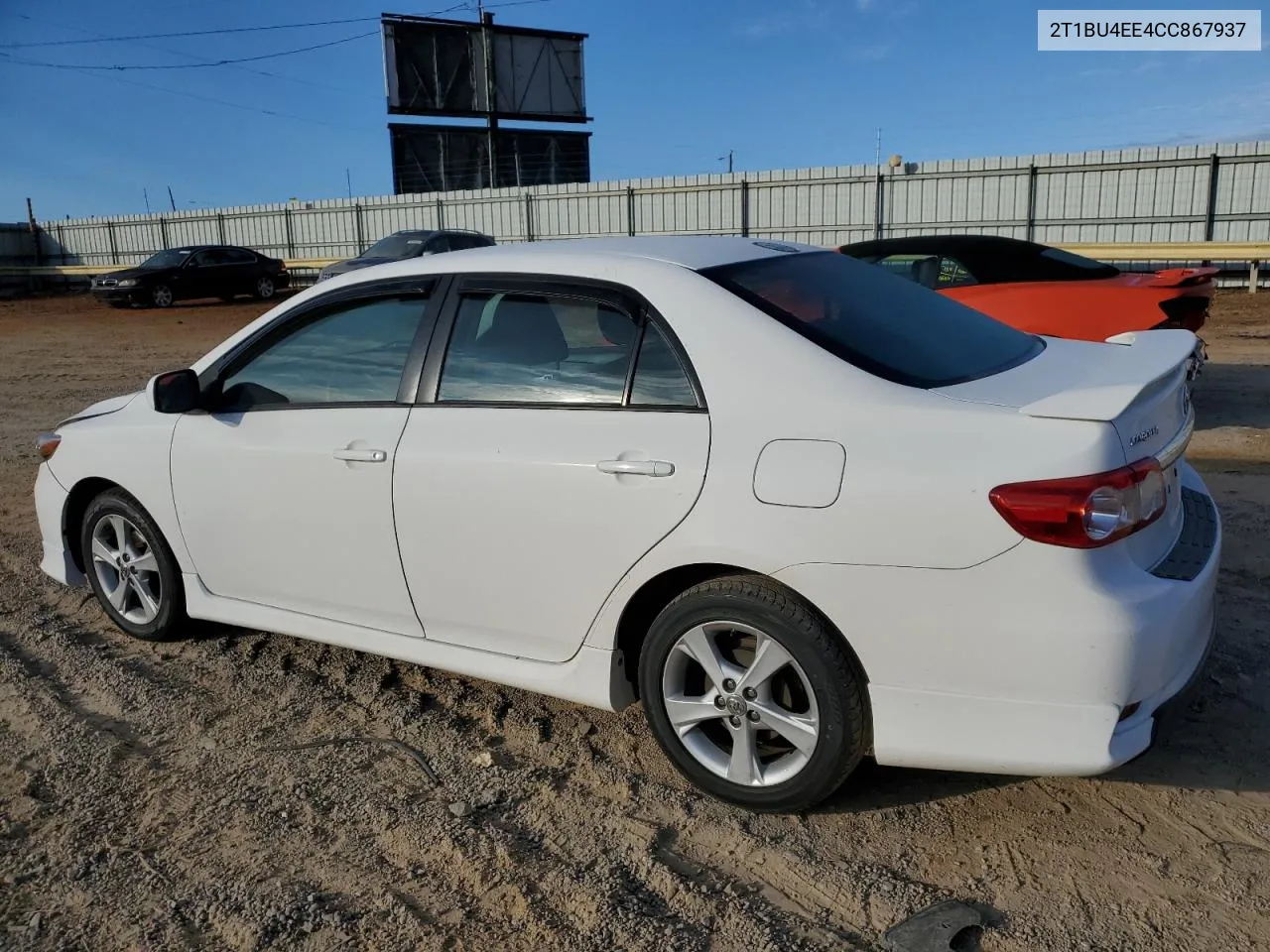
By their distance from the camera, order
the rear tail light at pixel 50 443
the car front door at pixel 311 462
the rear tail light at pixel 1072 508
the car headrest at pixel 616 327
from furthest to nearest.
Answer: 1. the rear tail light at pixel 50 443
2. the car front door at pixel 311 462
3. the car headrest at pixel 616 327
4. the rear tail light at pixel 1072 508

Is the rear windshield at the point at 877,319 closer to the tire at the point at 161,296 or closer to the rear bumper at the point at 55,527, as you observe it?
the rear bumper at the point at 55,527

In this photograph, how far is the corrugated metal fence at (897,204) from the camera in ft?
64.7

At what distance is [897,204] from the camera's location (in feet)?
73.3

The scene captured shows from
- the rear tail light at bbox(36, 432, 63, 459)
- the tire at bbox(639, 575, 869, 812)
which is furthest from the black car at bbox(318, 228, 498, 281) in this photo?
the tire at bbox(639, 575, 869, 812)

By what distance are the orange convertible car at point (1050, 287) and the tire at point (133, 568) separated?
5.44 meters

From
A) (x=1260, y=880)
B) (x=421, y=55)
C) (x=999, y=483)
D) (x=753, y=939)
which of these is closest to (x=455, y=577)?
(x=753, y=939)

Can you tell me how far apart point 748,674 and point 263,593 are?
202 cm

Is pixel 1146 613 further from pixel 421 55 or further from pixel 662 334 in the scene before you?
pixel 421 55

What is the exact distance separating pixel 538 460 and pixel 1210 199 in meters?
20.3

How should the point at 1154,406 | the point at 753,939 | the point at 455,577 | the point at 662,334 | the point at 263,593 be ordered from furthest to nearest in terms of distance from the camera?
1. the point at 263,593
2. the point at 455,577
3. the point at 662,334
4. the point at 1154,406
5. the point at 753,939

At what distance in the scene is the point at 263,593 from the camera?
13.3ft

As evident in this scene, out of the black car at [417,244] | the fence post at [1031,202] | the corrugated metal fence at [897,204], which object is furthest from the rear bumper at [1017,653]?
the fence post at [1031,202]

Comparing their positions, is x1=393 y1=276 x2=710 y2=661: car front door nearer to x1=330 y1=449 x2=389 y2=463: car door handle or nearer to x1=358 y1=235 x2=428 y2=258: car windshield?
x1=330 y1=449 x2=389 y2=463: car door handle

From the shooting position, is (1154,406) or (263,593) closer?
(1154,406)
